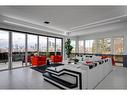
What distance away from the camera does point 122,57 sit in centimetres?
770

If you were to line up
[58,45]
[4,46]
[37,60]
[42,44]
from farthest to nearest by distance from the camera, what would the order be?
[58,45] < [42,44] < [37,60] < [4,46]

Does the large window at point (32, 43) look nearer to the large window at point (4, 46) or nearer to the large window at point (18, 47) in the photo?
the large window at point (18, 47)

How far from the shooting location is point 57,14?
5.14 metres

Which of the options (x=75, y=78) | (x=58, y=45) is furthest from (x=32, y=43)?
(x=75, y=78)

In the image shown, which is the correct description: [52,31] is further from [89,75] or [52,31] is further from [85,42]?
[89,75]

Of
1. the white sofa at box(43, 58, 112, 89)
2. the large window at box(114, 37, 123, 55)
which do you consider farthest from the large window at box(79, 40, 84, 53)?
the white sofa at box(43, 58, 112, 89)

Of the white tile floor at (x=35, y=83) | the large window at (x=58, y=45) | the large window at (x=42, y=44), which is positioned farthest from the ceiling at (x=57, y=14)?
the white tile floor at (x=35, y=83)

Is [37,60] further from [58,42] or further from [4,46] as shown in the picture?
[58,42]

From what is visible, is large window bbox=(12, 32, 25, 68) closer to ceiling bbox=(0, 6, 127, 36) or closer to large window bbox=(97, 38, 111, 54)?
ceiling bbox=(0, 6, 127, 36)

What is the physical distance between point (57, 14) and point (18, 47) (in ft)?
13.3

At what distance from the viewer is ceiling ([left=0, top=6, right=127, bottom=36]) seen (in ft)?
14.4

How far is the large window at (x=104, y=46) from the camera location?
8514 millimetres

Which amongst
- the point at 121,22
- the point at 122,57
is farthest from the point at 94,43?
the point at 121,22
